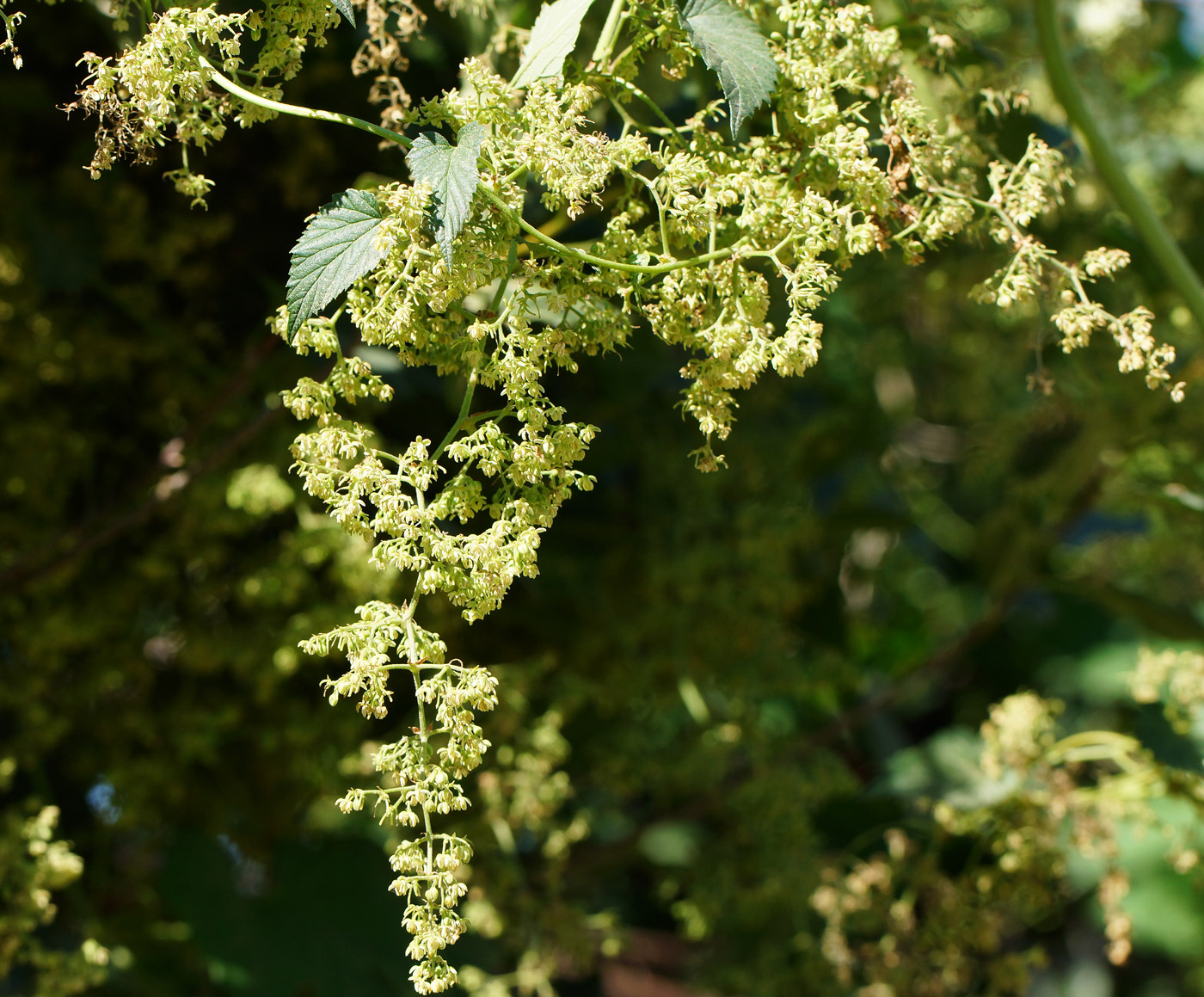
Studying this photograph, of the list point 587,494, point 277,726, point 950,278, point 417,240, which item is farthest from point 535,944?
point 950,278

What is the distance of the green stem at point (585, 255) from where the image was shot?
476 millimetres

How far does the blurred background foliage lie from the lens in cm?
106

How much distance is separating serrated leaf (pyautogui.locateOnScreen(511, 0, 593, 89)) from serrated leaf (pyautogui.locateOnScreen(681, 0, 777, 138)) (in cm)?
6

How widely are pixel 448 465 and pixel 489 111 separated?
0.30 metres

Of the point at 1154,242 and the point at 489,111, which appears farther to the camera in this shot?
the point at 1154,242

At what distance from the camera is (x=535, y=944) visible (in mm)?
1152

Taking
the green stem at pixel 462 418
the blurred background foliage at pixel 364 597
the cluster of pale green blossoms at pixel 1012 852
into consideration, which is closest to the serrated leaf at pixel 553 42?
the green stem at pixel 462 418

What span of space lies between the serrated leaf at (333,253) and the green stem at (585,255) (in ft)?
0.19

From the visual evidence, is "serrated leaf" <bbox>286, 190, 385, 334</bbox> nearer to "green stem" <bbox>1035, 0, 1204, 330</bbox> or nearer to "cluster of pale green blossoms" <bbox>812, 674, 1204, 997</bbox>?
"green stem" <bbox>1035, 0, 1204, 330</bbox>

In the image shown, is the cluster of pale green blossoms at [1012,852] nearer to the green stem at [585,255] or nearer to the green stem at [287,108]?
the green stem at [585,255]

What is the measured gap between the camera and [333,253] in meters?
0.49

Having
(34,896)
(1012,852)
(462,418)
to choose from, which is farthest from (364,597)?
(1012,852)

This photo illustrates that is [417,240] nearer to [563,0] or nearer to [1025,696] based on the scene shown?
[563,0]

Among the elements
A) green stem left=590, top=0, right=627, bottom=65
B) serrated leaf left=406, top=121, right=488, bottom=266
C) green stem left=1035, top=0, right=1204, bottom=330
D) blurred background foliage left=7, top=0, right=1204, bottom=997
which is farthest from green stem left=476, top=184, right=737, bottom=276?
green stem left=1035, top=0, right=1204, bottom=330
